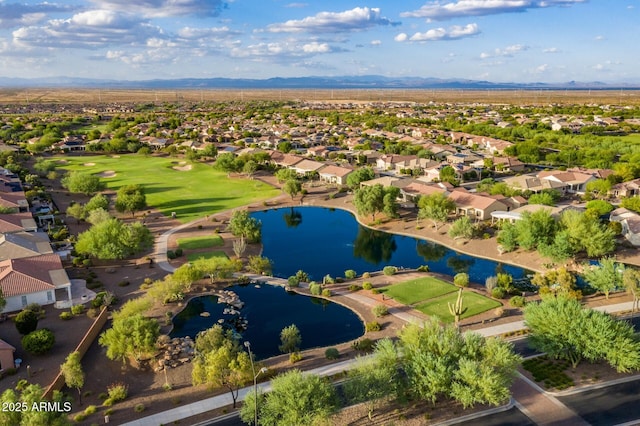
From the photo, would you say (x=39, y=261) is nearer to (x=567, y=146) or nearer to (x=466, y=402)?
(x=466, y=402)

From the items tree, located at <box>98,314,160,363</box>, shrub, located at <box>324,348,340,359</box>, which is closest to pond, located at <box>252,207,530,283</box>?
shrub, located at <box>324,348,340,359</box>

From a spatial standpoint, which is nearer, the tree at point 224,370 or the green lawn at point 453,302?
the tree at point 224,370

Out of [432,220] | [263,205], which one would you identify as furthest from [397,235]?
[263,205]

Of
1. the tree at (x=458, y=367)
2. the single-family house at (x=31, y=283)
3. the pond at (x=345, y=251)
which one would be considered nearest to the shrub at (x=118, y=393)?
the single-family house at (x=31, y=283)

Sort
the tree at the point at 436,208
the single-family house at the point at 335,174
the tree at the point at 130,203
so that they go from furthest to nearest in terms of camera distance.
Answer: the single-family house at the point at 335,174, the tree at the point at 130,203, the tree at the point at 436,208

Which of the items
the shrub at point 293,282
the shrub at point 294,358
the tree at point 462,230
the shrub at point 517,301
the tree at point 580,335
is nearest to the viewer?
the tree at point 580,335

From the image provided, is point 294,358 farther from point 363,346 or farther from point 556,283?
point 556,283

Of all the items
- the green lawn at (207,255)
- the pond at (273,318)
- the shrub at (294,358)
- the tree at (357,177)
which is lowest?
the pond at (273,318)

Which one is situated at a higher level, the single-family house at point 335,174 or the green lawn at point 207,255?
the single-family house at point 335,174

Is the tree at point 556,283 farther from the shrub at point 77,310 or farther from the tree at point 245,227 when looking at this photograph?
the shrub at point 77,310
